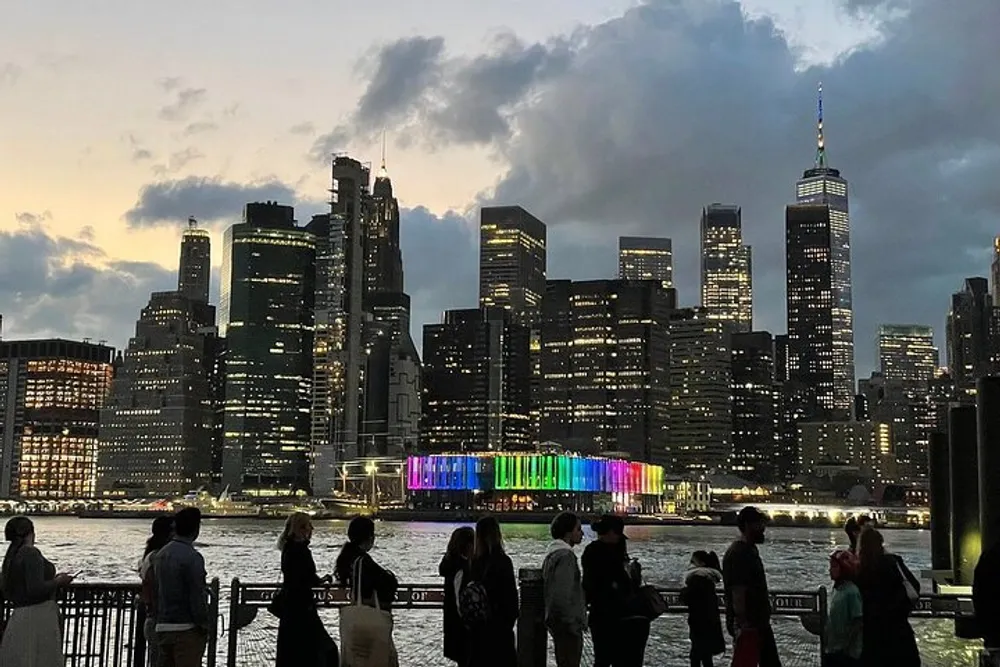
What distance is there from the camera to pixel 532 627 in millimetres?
12391

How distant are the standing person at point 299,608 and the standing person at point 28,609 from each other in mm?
1930

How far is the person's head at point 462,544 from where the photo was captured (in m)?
10.5

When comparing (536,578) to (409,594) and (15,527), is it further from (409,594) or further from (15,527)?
(15,527)

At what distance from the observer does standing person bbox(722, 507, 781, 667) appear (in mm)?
10703

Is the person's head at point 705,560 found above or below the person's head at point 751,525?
below

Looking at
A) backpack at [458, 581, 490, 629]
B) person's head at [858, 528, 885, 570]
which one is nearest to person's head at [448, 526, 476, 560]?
backpack at [458, 581, 490, 629]

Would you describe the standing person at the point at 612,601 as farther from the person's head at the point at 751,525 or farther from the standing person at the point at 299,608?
the standing person at the point at 299,608

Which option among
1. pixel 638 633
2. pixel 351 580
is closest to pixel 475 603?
pixel 351 580

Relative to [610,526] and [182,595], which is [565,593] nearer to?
[610,526]

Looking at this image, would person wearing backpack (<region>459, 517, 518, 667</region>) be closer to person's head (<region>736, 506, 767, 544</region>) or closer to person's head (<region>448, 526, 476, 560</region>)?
person's head (<region>448, 526, 476, 560</region>)

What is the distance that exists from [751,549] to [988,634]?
12.0 feet

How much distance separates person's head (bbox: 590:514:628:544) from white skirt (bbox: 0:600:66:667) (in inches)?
192

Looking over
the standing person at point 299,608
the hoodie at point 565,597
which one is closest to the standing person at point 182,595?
the standing person at point 299,608

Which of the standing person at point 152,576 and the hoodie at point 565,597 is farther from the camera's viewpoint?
the hoodie at point 565,597
